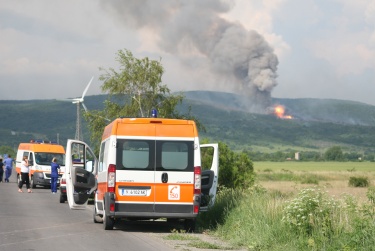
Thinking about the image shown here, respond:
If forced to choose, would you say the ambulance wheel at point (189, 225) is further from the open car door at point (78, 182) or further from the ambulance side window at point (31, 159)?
the ambulance side window at point (31, 159)

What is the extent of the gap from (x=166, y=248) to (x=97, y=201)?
5.96 m

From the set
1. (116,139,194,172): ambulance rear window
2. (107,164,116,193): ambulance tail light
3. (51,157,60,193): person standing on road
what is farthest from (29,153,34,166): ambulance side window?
(107,164,116,193): ambulance tail light

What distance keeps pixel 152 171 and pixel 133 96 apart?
33.0 m

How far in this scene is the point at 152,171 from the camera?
19.4 m

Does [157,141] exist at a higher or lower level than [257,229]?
higher

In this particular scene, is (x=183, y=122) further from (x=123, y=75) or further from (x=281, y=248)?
(x=123, y=75)

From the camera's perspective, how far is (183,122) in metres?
19.8

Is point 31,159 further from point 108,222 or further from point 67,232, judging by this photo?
point 67,232

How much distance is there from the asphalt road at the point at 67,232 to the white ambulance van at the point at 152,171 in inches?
23.9

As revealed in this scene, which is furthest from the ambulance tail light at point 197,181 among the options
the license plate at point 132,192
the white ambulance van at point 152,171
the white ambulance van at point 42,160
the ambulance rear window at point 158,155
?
the white ambulance van at point 42,160

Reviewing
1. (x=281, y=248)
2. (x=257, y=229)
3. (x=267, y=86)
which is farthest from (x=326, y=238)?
(x=267, y=86)

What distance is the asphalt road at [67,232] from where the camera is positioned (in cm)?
1567

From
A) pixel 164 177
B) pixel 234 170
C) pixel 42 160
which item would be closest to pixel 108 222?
pixel 164 177

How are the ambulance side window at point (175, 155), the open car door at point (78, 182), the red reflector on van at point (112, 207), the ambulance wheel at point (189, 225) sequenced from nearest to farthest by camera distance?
1. the red reflector on van at point (112, 207)
2. the ambulance side window at point (175, 155)
3. the ambulance wheel at point (189, 225)
4. the open car door at point (78, 182)
